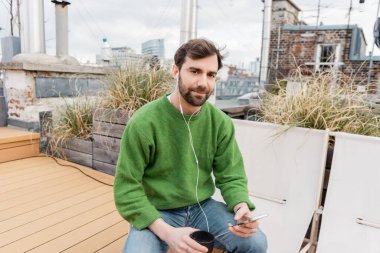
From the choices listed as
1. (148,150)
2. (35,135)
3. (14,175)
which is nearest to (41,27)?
(35,135)

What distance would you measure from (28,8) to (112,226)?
299 centimetres

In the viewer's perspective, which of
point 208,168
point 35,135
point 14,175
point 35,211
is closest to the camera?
point 208,168

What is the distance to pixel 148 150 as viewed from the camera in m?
1.21

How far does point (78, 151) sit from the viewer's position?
117 inches

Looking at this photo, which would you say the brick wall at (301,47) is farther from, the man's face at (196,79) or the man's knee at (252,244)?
the man's knee at (252,244)

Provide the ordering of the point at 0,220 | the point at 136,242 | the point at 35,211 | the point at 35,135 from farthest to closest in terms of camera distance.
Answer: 1. the point at 35,135
2. the point at 35,211
3. the point at 0,220
4. the point at 136,242

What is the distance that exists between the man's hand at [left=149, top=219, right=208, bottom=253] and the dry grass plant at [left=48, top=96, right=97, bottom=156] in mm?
2048

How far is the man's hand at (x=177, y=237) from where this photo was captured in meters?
0.98

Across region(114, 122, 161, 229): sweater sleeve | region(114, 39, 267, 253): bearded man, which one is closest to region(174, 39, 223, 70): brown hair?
region(114, 39, 267, 253): bearded man

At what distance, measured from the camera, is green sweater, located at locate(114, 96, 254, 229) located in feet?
3.80

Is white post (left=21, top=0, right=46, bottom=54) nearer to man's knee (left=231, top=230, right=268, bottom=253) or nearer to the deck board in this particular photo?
the deck board

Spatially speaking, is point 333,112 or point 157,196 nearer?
point 157,196

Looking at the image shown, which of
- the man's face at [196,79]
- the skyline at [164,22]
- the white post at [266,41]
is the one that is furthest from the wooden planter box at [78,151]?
the white post at [266,41]

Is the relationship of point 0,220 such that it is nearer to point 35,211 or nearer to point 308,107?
point 35,211
